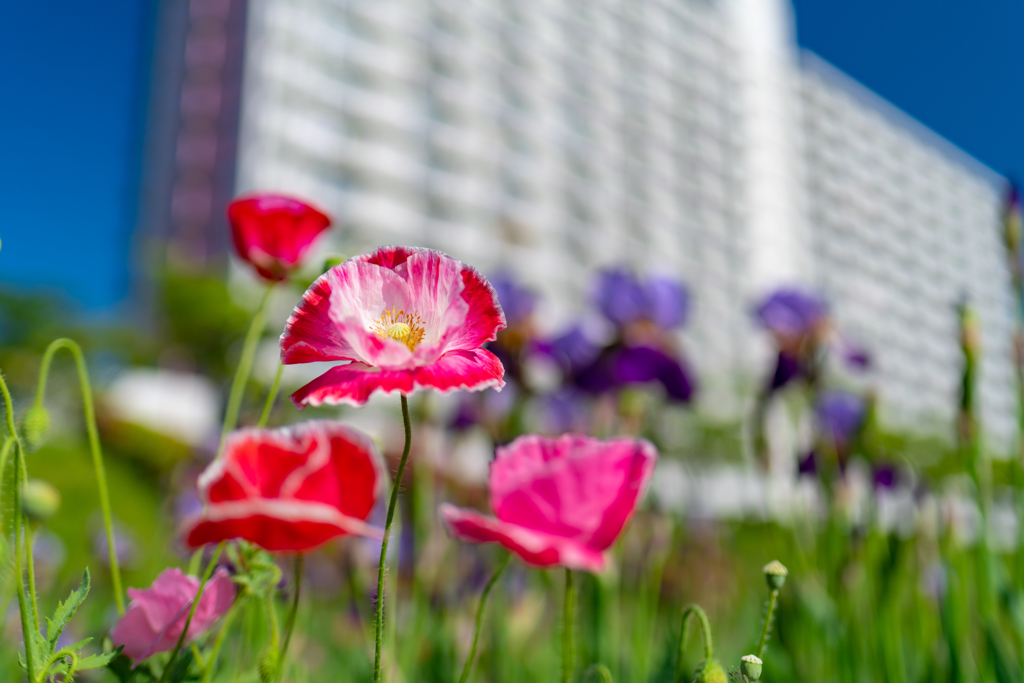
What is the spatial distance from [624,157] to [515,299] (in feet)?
56.6

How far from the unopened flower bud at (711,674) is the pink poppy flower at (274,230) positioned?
0.80 feet

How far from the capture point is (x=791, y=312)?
0.88 metres

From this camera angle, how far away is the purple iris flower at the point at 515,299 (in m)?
0.91

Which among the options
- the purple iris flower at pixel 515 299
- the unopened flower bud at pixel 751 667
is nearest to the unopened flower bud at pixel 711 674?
the unopened flower bud at pixel 751 667

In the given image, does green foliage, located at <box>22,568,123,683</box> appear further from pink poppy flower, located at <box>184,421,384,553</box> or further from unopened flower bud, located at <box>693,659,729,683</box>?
unopened flower bud, located at <box>693,659,729,683</box>

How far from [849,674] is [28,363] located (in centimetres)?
824

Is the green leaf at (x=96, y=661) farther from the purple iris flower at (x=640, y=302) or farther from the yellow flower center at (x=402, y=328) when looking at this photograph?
the purple iris flower at (x=640, y=302)

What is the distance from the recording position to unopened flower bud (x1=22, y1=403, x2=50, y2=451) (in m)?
0.27

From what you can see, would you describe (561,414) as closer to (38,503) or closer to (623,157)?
(38,503)

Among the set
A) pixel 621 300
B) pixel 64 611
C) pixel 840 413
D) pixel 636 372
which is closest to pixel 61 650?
pixel 64 611

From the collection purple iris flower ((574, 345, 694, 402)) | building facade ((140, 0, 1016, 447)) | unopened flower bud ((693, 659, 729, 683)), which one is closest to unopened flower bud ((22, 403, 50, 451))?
unopened flower bud ((693, 659, 729, 683))

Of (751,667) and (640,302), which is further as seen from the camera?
(640,302)

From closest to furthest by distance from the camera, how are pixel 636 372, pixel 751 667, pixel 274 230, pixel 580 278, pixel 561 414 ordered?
pixel 751 667 → pixel 274 230 → pixel 636 372 → pixel 561 414 → pixel 580 278

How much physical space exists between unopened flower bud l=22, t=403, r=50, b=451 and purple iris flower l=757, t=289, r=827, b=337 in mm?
780
